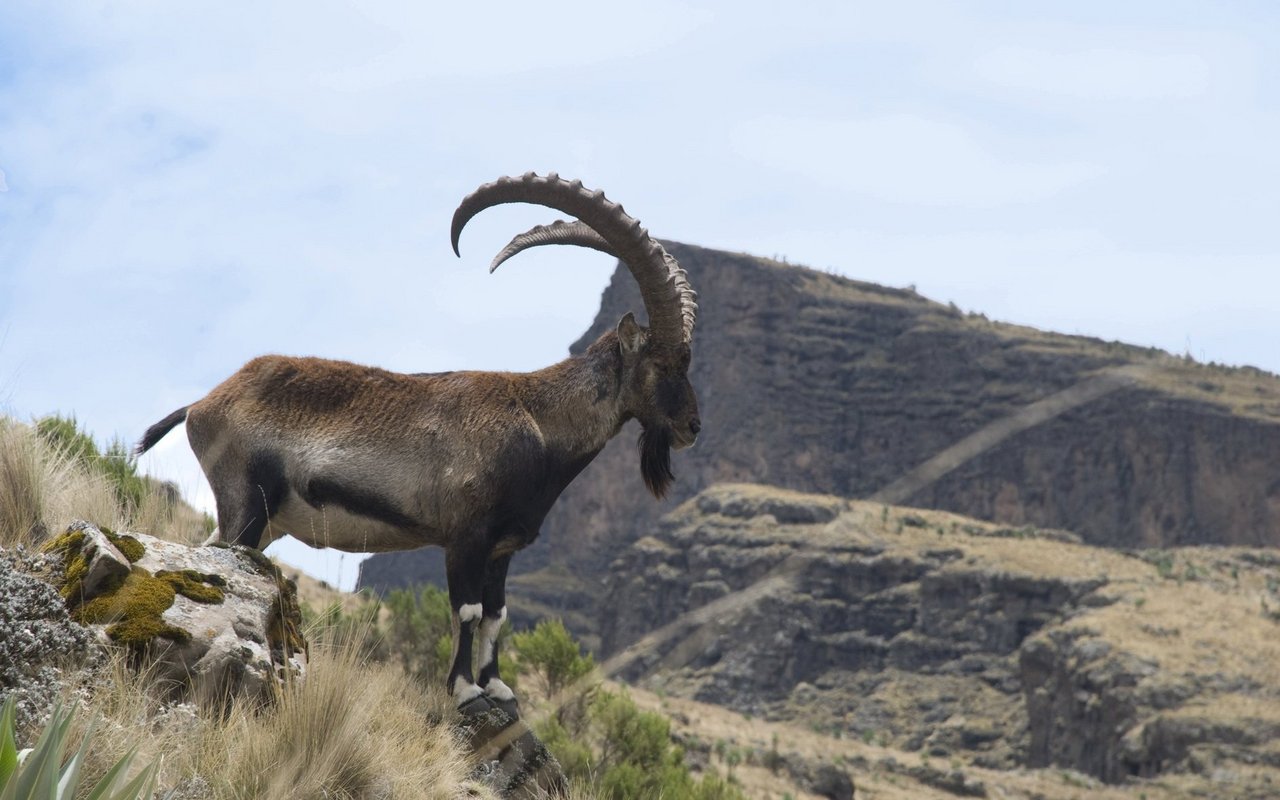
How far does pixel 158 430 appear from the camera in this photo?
9.55 meters

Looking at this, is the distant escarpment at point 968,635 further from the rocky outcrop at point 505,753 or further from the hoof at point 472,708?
the hoof at point 472,708

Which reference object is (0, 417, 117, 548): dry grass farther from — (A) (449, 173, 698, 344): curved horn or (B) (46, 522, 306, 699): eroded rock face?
(A) (449, 173, 698, 344): curved horn

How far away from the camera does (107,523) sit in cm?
973

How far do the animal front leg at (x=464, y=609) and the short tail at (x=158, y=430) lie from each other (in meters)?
1.98

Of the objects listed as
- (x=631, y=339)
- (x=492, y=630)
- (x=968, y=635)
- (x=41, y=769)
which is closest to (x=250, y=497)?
(x=492, y=630)

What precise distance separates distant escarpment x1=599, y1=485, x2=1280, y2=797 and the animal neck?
61.3m

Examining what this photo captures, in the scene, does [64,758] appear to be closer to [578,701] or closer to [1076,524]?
[578,701]

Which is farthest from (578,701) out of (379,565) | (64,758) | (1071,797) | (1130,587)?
(379,565)

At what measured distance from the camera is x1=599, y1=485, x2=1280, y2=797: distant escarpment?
78.9 meters

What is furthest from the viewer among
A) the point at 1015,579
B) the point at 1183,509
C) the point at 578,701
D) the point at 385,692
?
the point at 1183,509

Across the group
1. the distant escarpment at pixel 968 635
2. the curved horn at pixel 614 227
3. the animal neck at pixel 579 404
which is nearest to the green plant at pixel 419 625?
the animal neck at pixel 579 404

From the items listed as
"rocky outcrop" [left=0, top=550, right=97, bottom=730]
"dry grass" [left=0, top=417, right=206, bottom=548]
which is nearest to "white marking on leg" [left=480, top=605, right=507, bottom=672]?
"dry grass" [left=0, top=417, right=206, bottom=548]

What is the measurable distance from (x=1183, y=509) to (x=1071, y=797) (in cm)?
8233

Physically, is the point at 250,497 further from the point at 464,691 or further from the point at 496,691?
the point at 496,691
